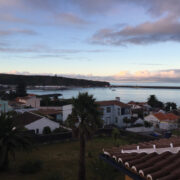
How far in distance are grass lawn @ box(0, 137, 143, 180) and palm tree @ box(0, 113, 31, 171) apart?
1.58 meters

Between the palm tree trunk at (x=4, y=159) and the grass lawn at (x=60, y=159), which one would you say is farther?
the grass lawn at (x=60, y=159)

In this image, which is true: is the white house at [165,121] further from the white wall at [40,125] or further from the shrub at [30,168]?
the shrub at [30,168]

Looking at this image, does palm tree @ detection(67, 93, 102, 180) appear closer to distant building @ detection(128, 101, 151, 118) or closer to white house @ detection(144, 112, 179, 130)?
white house @ detection(144, 112, 179, 130)

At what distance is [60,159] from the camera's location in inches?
796

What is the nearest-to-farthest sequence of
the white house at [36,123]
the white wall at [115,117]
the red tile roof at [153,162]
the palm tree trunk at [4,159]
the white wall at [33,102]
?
the red tile roof at [153,162] → the palm tree trunk at [4,159] → the white house at [36,123] → the white wall at [115,117] → the white wall at [33,102]

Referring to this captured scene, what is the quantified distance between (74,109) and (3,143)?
587 cm

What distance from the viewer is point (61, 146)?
25516 millimetres

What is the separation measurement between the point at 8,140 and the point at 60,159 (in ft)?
A: 22.9

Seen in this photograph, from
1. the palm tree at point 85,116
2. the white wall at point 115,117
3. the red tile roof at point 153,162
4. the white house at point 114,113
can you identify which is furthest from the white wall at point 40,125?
the red tile roof at point 153,162

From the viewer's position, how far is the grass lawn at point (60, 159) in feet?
51.6

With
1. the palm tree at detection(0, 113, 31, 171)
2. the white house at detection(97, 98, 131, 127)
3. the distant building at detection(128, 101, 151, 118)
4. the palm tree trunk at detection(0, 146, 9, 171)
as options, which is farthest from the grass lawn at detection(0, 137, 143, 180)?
the distant building at detection(128, 101, 151, 118)

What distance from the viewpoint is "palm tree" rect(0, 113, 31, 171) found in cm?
1477

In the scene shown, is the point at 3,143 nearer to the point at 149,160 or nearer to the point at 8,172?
the point at 8,172

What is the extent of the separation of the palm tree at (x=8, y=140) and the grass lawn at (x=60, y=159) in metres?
1.58
